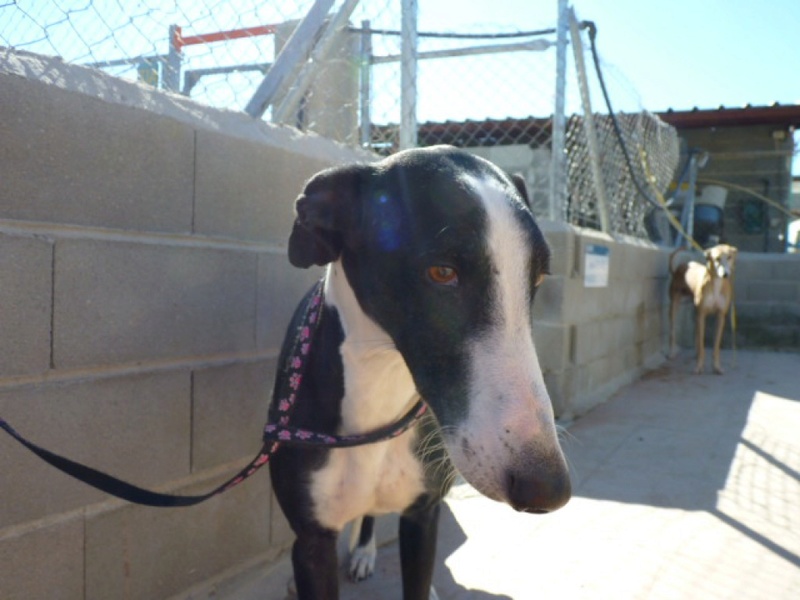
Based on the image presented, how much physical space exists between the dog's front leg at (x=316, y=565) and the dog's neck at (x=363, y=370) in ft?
0.98

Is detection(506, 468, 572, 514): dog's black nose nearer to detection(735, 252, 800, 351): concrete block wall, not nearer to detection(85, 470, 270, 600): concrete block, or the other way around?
detection(85, 470, 270, 600): concrete block

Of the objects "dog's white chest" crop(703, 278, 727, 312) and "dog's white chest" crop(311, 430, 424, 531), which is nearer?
"dog's white chest" crop(311, 430, 424, 531)

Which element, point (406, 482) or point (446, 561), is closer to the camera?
point (406, 482)

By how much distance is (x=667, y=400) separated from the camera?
5.67m

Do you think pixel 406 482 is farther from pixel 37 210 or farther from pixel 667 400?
pixel 667 400

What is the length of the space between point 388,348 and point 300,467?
0.41 metres

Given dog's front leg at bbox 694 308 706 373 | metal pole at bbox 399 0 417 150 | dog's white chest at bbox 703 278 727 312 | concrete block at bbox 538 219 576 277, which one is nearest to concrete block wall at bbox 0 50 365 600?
metal pole at bbox 399 0 417 150

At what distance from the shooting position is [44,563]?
1.77 metres

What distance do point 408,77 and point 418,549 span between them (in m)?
2.11

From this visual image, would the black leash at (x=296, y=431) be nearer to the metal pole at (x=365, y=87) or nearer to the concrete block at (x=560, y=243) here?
the metal pole at (x=365, y=87)

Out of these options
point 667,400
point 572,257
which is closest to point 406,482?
point 572,257

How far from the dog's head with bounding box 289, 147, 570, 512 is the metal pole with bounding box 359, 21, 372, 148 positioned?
174 cm

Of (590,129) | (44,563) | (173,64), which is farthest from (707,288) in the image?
(44,563)

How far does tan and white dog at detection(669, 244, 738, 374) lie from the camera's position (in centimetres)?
710
